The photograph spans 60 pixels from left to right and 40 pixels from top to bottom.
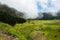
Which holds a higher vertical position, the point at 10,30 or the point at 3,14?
the point at 3,14

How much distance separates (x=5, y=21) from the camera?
31.4 ft

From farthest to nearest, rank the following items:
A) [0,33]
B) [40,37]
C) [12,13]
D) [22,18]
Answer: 1. [40,37]
2. [22,18]
3. [12,13]
4. [0,33]

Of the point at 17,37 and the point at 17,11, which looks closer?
the point at 17,37

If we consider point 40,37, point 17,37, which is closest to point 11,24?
point 17,37

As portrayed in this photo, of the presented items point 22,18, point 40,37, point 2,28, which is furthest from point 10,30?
point 40,37

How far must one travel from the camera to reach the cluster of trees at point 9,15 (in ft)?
30.2

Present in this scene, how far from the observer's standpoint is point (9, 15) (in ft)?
30.6

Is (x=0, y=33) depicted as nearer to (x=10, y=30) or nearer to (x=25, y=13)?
(x=10, y=30)

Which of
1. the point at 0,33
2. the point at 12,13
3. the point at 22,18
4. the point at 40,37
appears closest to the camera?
the point at 0,33

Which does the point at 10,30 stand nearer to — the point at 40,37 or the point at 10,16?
the point at 10,16

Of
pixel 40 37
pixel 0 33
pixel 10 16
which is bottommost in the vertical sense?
pixel 40 37

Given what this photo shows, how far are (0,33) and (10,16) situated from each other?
3.31ft

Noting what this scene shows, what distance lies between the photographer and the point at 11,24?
9.77m

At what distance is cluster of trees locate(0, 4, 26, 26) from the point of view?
9211 millimetres
